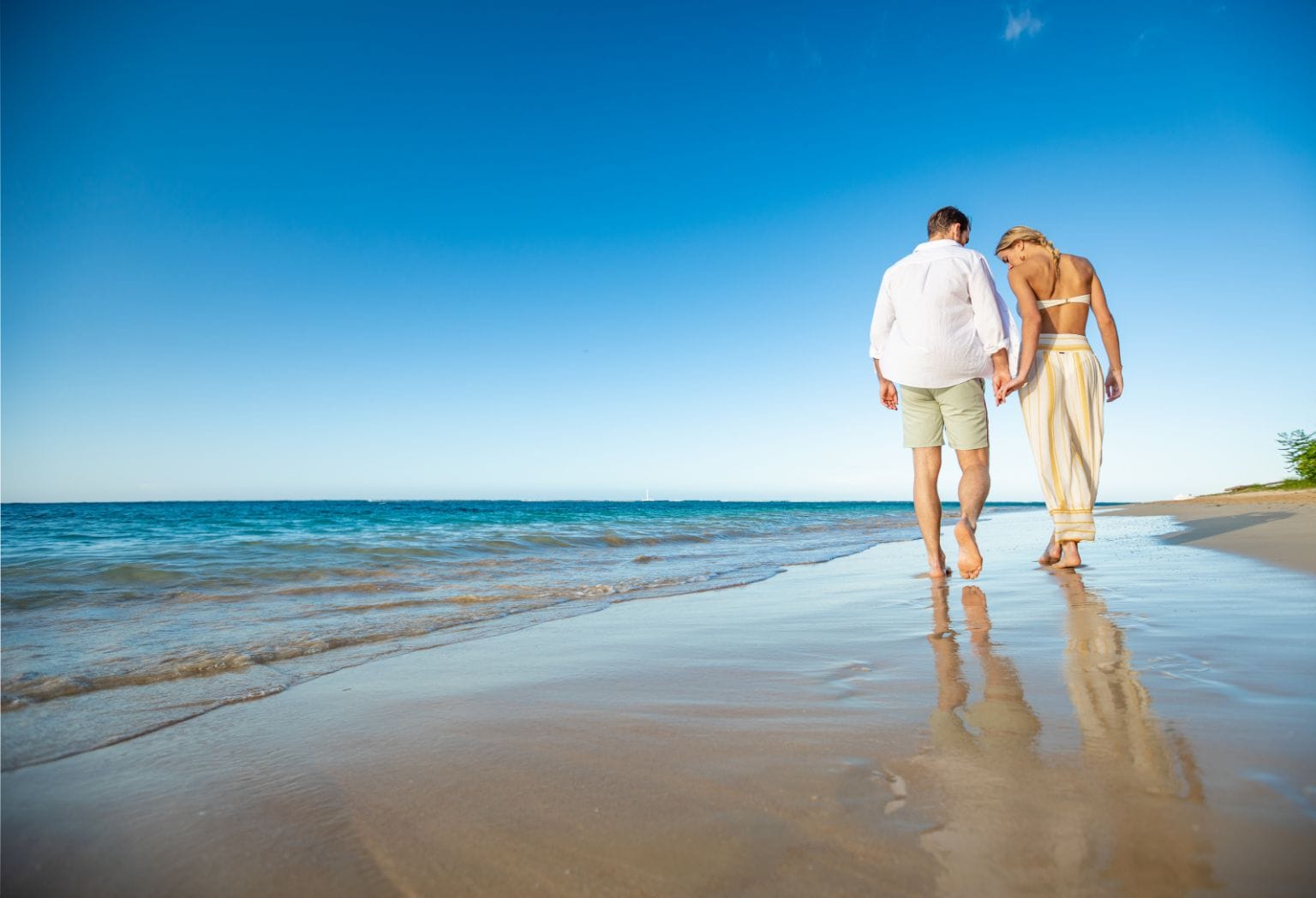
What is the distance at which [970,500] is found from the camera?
12.1 ft

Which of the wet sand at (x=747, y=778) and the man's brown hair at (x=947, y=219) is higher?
the man's brown hair at (x=947, y=219)

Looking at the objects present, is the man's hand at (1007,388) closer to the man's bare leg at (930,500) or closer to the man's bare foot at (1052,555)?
the man's bare leg at (930,500)

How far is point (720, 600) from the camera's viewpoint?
12.2ft

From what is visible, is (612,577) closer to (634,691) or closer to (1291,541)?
(634,691)

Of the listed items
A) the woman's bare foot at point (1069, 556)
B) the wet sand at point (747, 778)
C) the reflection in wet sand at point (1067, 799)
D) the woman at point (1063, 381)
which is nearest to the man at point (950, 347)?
the woman at point (1063, 381)

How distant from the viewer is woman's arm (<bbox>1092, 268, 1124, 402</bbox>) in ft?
13.0

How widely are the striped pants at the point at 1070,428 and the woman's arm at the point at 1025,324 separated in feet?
0.48

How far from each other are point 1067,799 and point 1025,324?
3444 millimetres

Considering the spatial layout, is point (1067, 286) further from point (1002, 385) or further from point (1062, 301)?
point (1002, 385)

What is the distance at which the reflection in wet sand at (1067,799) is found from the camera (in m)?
0.82

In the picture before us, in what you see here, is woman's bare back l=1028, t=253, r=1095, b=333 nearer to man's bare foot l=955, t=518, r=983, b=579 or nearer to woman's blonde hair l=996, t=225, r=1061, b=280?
woman's blonde hair l=996, t=225, r=1061, b=280

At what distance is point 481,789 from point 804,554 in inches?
253

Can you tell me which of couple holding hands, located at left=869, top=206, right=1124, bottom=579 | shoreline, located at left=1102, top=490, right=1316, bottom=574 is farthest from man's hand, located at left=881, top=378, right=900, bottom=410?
shoreline, located at left=1102, top=490, right=1316, bottom=574

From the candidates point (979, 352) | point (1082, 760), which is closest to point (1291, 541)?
point (979, 352)
